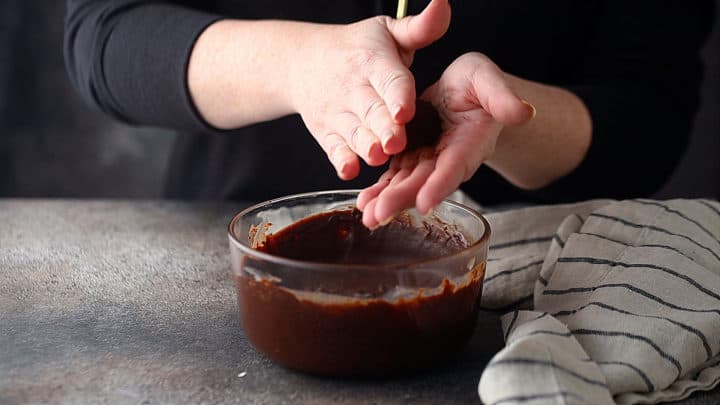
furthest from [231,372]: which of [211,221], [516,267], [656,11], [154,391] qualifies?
[656,11]

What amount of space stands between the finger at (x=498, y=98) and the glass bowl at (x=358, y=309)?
102 millimetres

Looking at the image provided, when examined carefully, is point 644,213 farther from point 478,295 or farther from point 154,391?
point 154,391

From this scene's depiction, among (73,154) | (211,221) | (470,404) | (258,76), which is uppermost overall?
(258,76)

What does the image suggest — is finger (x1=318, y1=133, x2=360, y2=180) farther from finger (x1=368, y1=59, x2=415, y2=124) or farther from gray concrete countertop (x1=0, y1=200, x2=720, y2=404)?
gray concrete countertop (x1=0, y1=200, x2=720, y2=404)

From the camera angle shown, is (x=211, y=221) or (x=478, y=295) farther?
(x=211, y=221)

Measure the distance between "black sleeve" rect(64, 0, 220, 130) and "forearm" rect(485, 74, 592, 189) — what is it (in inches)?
14.5

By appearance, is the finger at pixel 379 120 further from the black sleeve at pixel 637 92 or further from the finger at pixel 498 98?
the black sleeve at pixel 637 92

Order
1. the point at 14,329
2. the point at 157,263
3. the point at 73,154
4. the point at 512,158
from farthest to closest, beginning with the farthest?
the point at 73,154 < the point at 512,158 < the point at 157,263 < the point at 14,329

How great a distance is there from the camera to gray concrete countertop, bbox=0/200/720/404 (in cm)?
62

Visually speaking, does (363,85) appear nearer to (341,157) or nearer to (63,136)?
(341,157)

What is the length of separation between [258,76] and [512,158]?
1.06 feet

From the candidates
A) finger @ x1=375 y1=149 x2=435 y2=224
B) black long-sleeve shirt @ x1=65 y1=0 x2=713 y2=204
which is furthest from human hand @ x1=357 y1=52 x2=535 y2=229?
black long-sleeve shirt @ x1=65 y1=0 x2=713 y2=204

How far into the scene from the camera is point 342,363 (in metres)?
0.61

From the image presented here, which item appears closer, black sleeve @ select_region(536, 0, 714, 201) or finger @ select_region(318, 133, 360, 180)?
finger @ select_region(318, 133, 360, 180)
